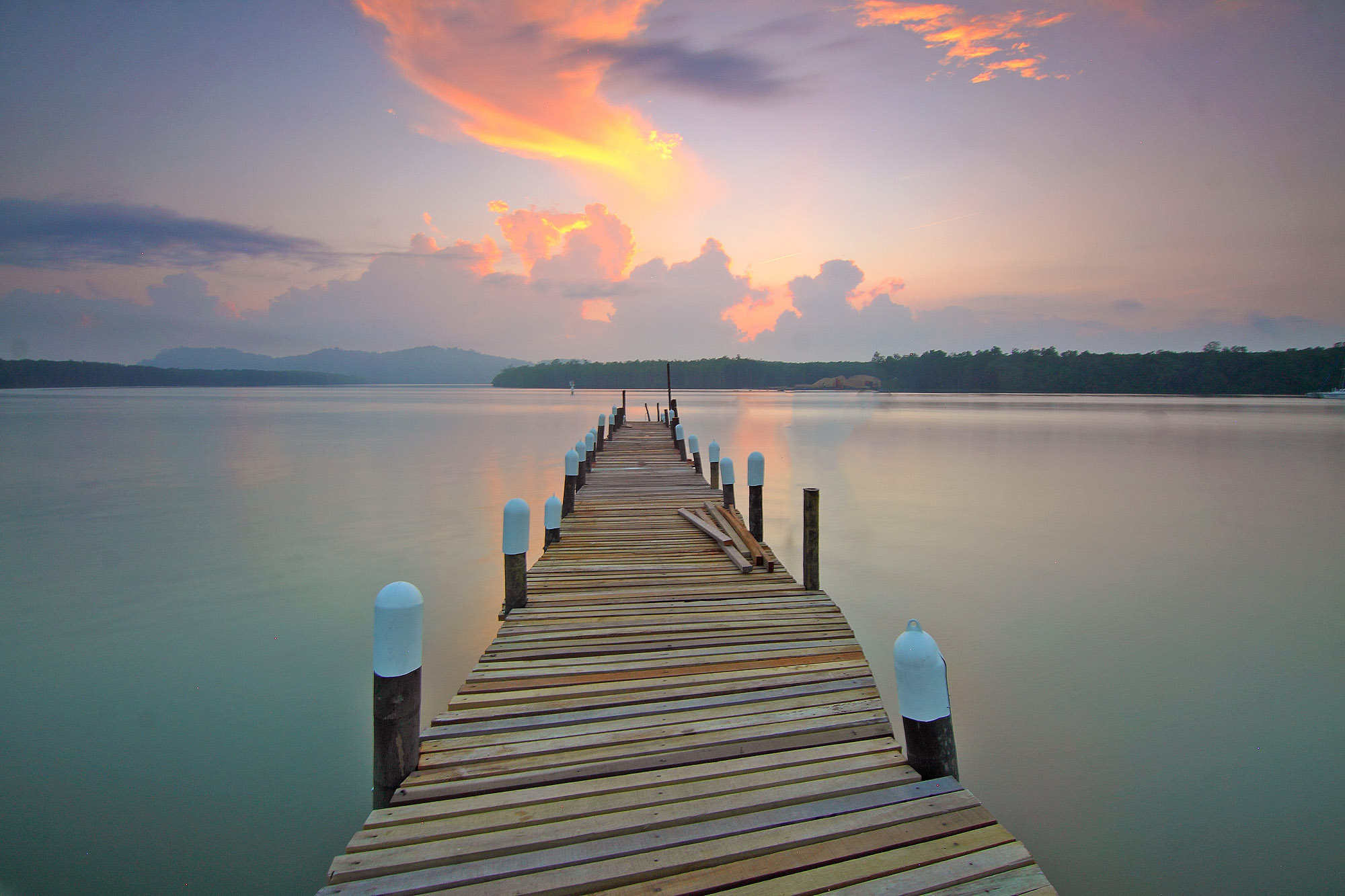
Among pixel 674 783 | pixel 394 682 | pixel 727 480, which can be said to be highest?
pixel 727 480

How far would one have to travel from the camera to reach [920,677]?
316 cm

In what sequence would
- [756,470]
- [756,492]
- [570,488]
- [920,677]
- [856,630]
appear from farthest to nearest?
[570,488] → [756,492] → [756,470] → [856,630] → [920,677]

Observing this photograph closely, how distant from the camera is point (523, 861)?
8.93ft

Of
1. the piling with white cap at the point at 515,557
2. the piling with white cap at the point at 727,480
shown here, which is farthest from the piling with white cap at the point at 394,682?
the piling with white cap at the point at 727,480

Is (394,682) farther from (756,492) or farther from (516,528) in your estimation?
(756,492)

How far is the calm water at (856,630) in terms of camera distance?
461cm

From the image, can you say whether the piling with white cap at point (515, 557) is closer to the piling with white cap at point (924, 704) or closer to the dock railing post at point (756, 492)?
the piling with white cap at point (924, 704)

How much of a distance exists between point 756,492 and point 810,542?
3175 millimetres

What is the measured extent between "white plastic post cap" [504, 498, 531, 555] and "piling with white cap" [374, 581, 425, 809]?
2466 millimetres

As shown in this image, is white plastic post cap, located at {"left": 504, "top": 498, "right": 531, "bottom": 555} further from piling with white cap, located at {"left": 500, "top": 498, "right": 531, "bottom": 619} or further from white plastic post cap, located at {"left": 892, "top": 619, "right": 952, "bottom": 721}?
white plastic post cap, located at {"left": 892, "top": 619, "right": 952, "bottom": 721}

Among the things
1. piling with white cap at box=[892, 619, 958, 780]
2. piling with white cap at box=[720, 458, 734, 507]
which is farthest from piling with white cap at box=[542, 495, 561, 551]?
→ piling with white cap at box=[892, 619, 958, 780]

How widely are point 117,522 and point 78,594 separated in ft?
20.6

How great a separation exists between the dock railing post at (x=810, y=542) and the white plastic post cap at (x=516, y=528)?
289 centimetres

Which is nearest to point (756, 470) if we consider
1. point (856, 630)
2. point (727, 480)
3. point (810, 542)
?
point (727, 480)
